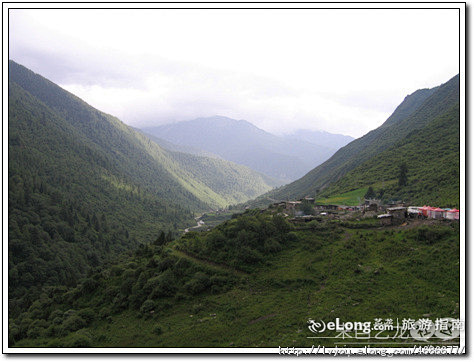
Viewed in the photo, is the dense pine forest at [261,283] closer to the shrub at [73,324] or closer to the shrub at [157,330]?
the shrub at [157,330]

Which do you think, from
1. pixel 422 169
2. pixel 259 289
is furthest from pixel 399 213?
pixel 422 169

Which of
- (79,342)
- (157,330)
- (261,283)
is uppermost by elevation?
(261,283)

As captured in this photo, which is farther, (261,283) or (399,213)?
(399,213)

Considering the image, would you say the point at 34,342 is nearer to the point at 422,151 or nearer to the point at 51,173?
the point at 422,151

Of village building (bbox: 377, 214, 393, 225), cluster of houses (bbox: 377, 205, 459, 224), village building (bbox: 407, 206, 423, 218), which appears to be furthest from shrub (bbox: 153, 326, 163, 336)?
village building (bbox: 407, 206, 423, 218)

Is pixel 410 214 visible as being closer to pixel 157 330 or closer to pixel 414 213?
pixel 414 213

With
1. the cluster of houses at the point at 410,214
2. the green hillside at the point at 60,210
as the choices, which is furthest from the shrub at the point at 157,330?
the green hillside at the point at 60,210

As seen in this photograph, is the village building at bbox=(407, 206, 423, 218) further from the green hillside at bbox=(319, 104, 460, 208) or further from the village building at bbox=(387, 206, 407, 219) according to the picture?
the green hillside at bbox=(319, 104, 460, 208)

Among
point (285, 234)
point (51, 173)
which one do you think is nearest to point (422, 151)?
point (285, 234)
